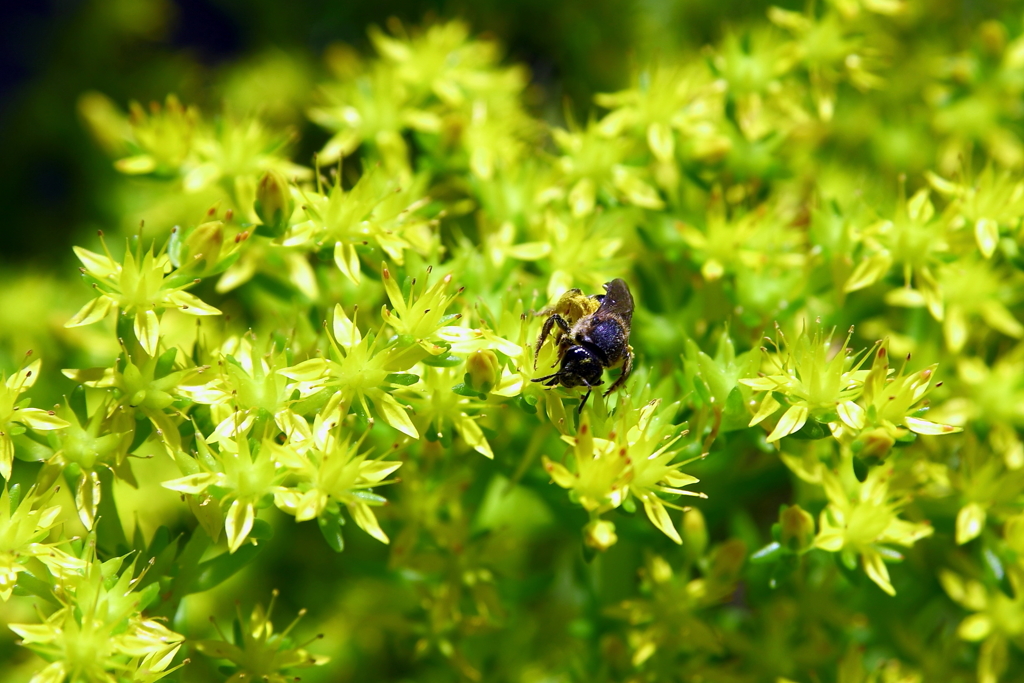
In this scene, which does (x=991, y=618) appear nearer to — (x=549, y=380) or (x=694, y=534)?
(x=694, y=534)

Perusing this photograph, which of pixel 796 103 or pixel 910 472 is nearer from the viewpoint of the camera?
pixel 910 472

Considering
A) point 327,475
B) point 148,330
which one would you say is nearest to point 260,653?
point 327,475

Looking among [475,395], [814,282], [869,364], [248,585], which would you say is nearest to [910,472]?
[869,364]

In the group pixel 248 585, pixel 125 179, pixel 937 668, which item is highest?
pixel 125 179

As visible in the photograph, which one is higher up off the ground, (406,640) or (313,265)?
(313,265)

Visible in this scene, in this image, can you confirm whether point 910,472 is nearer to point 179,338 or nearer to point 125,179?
point 179,338
